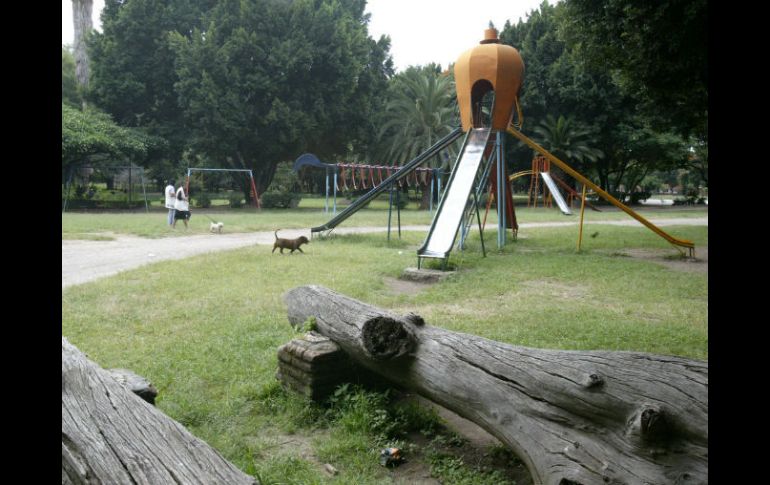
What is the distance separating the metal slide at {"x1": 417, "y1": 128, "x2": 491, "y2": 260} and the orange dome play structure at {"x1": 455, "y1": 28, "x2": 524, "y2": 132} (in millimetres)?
469

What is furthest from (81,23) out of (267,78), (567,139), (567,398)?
(567,398)

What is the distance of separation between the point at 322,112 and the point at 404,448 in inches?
1056

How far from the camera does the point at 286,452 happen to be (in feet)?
Result: 12.3

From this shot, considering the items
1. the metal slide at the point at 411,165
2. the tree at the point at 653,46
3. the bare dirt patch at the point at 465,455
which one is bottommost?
the bare dirt patch at the point at 465,455

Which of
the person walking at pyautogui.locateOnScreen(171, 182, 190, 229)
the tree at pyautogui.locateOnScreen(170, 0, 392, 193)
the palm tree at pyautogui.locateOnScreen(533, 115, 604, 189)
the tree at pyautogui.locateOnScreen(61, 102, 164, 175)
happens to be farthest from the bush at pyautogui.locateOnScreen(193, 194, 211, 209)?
the palm tree at pyautogui.locateOnScreen(533, 115, 604, 189)

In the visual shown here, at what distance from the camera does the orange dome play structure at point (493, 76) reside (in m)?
13.4

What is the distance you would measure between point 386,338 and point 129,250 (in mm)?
10768

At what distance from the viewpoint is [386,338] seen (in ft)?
12.6

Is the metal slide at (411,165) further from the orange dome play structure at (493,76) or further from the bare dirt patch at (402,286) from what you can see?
the bare dirt patch at (402,286)

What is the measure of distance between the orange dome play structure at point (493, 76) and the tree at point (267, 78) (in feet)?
51.1

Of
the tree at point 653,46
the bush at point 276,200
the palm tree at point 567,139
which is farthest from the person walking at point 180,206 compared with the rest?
the palm tree at point 567,139

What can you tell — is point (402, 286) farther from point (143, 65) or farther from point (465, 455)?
point (143, 65)

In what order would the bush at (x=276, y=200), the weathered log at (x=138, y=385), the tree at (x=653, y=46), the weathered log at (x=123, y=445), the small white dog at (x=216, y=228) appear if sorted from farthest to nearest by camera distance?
the bush at (x=276, y=200) → the small white dog at (x=216, y=228) → the tree at (x=653, y=46) → the weathered log at (x=138, y=385) → the weathered log at (x=123, y=445)

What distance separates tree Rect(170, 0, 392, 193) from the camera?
27.2 metres
